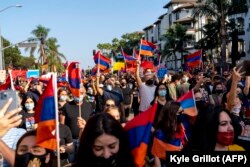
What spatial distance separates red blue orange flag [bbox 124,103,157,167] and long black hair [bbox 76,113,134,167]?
0.29 meters

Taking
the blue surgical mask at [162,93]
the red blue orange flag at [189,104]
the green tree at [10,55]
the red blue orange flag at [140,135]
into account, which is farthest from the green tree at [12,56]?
the red blue orange flag at [140,135]

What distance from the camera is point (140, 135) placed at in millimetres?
4027

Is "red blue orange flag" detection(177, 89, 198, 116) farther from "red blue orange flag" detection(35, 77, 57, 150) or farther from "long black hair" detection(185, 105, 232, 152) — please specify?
"long black hair" detection(185, 105, 232, 152)

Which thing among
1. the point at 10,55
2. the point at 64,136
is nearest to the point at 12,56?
the point at 10,55

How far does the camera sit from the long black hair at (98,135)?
3.41 meters

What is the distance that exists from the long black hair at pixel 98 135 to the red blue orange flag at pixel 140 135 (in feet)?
0.97

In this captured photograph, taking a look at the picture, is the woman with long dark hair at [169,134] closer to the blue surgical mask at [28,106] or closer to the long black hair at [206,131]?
the long black hair at [206,131]

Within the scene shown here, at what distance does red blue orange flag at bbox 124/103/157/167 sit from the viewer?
3.87m

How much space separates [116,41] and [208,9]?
77.2m

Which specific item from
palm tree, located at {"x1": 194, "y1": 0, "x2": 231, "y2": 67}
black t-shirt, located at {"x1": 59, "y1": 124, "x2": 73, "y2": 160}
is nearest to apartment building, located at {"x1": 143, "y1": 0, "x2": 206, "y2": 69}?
palm tree, located at {"x1": 194, "y1": 0, "x2": 231, "y2": 67}

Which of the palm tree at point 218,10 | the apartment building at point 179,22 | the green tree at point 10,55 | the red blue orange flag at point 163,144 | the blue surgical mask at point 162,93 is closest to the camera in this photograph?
the red blue orange flag at point 163,144

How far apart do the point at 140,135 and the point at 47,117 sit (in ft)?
4.62

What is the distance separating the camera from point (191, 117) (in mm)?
6824

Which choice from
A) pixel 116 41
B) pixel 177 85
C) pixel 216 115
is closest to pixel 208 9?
pixel 177 85
